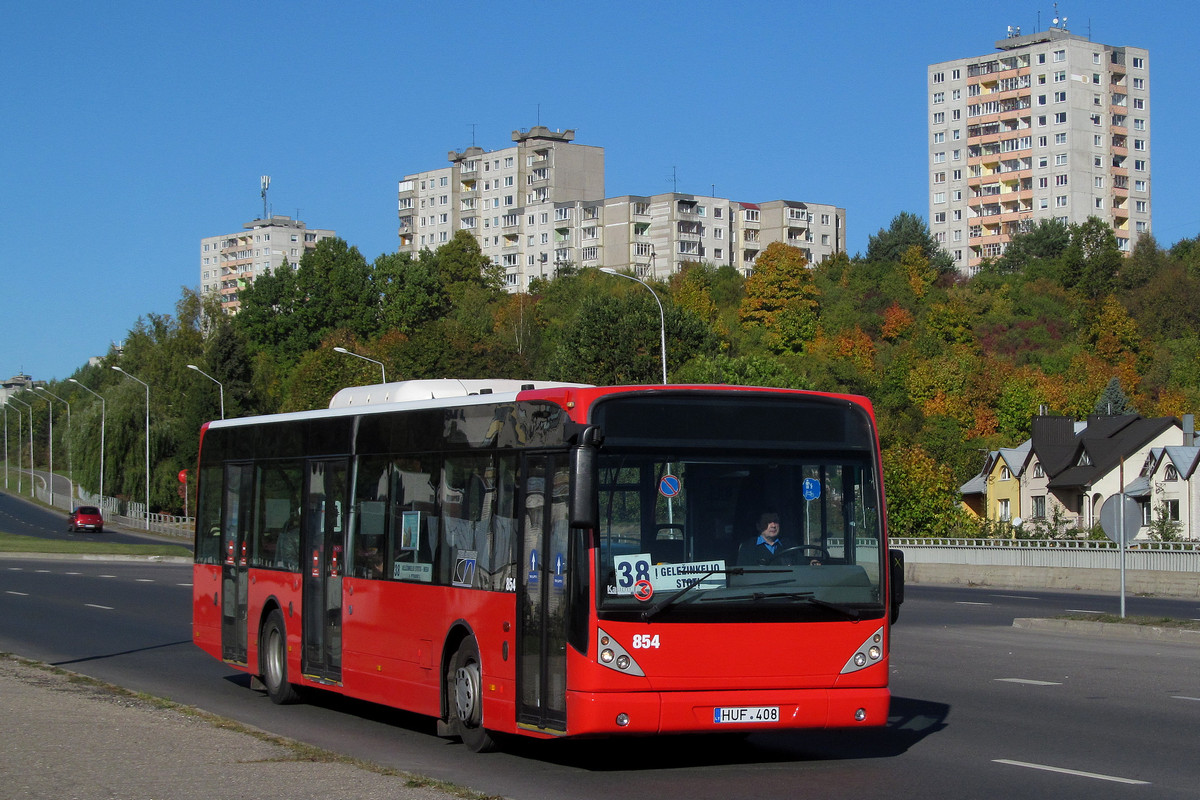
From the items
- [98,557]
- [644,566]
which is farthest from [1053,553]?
[644,566]

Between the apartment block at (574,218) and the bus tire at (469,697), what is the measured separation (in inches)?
5748

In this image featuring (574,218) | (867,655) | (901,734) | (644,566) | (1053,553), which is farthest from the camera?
(574,218)

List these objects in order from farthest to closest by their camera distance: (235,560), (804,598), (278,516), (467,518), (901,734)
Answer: (235,560) → (278,516) → (901,734) → (467,518) → (804,598)

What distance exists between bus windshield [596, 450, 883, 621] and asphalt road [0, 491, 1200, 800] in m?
1.22

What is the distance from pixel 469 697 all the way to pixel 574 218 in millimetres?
157347

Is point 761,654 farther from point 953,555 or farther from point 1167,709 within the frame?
point 953,555

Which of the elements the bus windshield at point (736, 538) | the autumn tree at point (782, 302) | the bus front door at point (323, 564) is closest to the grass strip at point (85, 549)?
the bus front door at point (323, 564)

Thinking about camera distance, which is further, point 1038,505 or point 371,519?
point 1038,505

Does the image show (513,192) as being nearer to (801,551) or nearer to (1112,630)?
(1112,630)

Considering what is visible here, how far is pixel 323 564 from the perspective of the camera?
563 inches

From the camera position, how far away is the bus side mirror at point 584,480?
9.77 meters

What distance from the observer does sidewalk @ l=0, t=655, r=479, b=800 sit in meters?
8.88

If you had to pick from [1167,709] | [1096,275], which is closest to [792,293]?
[1096,275]

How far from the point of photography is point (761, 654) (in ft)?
33.8
